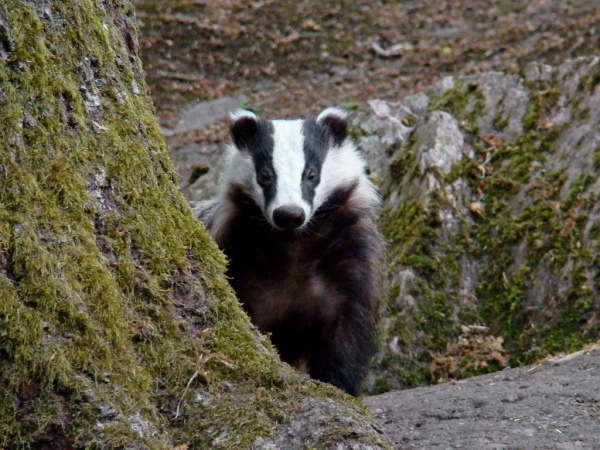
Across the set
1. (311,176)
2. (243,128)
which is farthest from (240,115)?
(311,176)

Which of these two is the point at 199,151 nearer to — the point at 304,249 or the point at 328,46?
the point at 328,46

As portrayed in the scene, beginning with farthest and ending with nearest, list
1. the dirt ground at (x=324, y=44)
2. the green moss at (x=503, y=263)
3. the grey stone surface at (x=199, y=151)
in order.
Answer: the dirt ground at (x=324, y=44), the grey stone surface at (x=199, y=151), the green moss at (x=503, y=263)

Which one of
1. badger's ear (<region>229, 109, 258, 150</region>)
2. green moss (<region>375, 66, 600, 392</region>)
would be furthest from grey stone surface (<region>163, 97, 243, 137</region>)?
badger's ear (<region>229, 109, 258, 150</region>)

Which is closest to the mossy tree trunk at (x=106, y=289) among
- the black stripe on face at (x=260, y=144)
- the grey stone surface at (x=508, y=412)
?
A: the grey stone surface at (x=508, y=412)

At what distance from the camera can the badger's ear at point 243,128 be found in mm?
4691

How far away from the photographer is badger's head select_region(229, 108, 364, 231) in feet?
13.6

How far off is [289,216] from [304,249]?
412 millimetres

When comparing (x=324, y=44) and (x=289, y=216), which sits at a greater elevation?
(x=289, y=216)

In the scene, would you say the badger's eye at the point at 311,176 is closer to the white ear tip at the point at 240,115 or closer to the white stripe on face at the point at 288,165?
the white stripe on face at the point at 288,165

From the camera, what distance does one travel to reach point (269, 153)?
4.50 metres

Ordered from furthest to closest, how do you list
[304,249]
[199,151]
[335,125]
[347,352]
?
[199,151] < [335,125] < [304,249] < [347,352]

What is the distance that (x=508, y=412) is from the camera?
3.37m

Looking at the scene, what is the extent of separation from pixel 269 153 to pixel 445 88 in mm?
2743

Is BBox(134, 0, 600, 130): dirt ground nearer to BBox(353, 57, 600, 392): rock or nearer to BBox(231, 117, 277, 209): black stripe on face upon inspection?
BBox(353, 57, 600, 392): rock
